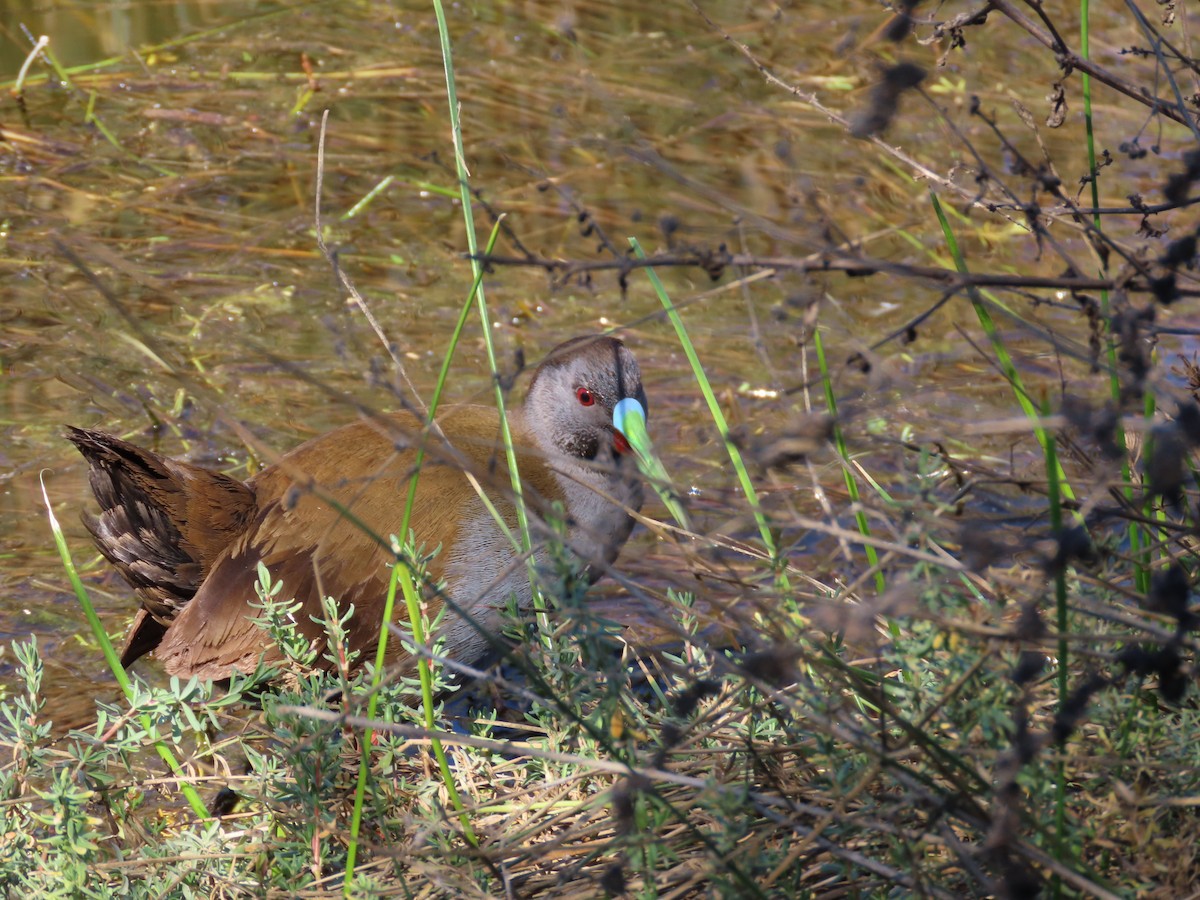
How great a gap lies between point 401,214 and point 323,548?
2686mm

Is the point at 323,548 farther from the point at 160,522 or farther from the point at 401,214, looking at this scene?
the point at 401,214

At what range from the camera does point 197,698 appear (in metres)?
2.31

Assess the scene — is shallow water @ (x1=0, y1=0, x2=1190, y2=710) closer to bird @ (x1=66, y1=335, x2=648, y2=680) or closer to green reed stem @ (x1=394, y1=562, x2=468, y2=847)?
bird @ (x1=66, y1=335, x2=648, y2=680)

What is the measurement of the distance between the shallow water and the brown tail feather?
30 centimetres

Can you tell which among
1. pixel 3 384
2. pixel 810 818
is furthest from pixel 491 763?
pixel 3 384

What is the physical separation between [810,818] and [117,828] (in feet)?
4.02

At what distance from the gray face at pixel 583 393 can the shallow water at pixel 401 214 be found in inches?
15.0

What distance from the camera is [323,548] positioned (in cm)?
341

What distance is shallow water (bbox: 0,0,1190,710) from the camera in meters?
4.55

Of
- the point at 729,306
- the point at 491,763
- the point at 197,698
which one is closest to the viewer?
the point at 197,698

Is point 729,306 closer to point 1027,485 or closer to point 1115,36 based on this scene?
point 1115,36

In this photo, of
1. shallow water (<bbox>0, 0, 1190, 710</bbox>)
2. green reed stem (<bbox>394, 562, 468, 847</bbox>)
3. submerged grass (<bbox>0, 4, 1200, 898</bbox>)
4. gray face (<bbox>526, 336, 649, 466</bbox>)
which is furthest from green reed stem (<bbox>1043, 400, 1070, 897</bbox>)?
gray face (<bbox>526, 336, 649, 466</bbox>)

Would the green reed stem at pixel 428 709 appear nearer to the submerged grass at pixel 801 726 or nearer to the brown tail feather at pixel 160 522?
the submerged grass at pixel 801 726

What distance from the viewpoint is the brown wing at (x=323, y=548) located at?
3.34 metres
